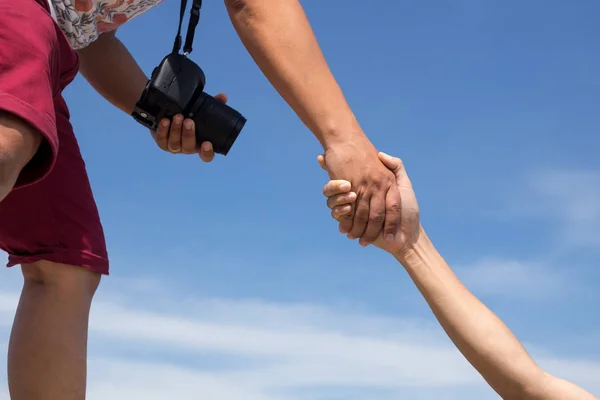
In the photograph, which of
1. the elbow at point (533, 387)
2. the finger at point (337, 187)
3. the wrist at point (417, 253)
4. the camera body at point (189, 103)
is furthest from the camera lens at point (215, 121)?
the elbow at point (533, 387)

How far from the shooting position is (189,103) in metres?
2.46

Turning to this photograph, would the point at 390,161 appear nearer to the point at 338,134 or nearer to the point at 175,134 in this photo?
the point at 338,134

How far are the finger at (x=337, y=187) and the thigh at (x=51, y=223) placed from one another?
0.72 metres

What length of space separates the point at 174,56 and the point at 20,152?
111 centimetres

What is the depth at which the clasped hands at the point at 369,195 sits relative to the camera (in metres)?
2.15

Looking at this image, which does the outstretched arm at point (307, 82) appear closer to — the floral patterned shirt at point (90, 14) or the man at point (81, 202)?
the man at point (81, 202)

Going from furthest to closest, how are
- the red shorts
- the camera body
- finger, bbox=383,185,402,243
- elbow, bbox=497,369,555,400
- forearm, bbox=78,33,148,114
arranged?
forearm, bbox=78,33,148,114
the camera body
finger, bbox=383,185,402,243
elbow, bbox=497,369,555,400
the red shorts

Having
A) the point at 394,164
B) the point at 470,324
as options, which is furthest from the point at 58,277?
the point at 470,324

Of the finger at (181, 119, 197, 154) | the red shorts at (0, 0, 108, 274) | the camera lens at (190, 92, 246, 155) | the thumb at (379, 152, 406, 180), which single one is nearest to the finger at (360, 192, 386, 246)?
the thumb at (379, 152, 406, 180)

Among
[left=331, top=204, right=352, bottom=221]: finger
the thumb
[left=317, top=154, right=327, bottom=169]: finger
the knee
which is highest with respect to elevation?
the thumb

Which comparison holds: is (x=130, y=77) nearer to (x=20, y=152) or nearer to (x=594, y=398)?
(x=20, y=152)

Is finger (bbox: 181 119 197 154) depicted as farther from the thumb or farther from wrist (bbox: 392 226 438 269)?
wrist (bbox: 392 226 438 269)

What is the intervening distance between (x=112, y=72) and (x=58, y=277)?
2.93 ft

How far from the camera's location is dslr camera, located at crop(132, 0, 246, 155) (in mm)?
2432
